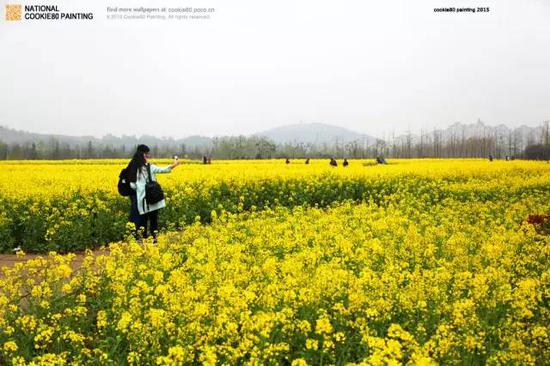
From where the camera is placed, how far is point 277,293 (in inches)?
220

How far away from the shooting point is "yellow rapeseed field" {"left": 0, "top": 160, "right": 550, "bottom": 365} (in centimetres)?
472

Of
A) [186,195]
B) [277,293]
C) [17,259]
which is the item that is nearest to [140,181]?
[17,259]

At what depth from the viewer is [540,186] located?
1938 centimetres

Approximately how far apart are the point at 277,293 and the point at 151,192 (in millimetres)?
6152

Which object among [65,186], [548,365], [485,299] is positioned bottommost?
[548,365]

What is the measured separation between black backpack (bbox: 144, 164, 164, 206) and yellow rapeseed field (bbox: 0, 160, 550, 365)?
1.47 m

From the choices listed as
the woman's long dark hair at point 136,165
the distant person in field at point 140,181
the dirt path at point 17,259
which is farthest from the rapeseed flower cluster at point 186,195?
the woman's long dark hair at point 136,165

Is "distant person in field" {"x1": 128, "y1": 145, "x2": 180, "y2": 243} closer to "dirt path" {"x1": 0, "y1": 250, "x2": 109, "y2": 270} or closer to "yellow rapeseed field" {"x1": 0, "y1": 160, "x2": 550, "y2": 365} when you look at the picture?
"dirt path" {"x1": 0, "y1": 250, "x2": 109, "y2": 270}

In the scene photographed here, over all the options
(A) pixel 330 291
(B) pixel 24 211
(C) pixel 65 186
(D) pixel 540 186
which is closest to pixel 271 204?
(C) pixel 65 186

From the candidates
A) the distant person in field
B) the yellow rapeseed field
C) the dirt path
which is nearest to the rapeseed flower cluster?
the yellow rapeseed field

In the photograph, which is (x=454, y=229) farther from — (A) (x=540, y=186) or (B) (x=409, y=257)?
(A) (x=540, y=186)

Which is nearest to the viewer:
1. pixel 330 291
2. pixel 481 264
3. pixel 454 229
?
pixel 330 291

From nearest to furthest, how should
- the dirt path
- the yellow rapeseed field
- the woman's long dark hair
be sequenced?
the yellow rapeseed field, the dirt path, the woman's long dark hair

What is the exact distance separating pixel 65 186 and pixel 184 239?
21.3 ft
